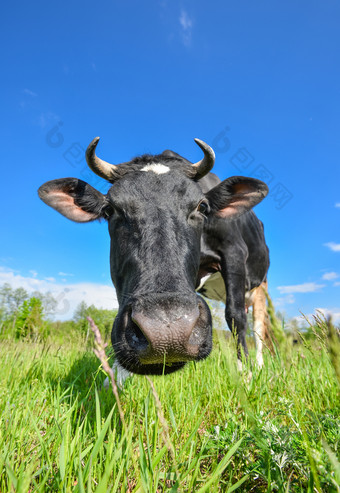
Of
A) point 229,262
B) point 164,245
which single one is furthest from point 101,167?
point 229,262

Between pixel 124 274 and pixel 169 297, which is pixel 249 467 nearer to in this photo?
pixel 169 297

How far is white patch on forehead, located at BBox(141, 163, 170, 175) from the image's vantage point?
3762 mm

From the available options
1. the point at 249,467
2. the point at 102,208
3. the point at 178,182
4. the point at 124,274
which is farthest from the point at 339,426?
the point at 102,208

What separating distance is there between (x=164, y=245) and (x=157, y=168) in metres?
1.41

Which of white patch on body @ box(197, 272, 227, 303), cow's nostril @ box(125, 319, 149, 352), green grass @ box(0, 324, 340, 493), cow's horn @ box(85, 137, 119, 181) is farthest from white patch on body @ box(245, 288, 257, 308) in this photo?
cow's nostril @ box(125, 319, 149, 352)

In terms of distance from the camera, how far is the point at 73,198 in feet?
13.6

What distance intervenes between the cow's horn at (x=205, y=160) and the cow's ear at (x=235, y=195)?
0.42 meters

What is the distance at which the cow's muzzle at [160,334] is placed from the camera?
188cm

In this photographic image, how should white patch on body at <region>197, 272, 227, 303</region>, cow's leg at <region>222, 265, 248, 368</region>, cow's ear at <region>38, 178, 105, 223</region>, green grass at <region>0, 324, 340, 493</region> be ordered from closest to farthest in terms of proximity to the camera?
green grass at <region>0, 324, 340, 493</region>, cow's ear at <region>38, 178, 105, 223</region>, cow's leg at <region>222, 265, 248, 368</region>, white patch on body at <region>197, 272, 227, 303</region>

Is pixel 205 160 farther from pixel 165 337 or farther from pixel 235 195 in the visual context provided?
pixel 165 337

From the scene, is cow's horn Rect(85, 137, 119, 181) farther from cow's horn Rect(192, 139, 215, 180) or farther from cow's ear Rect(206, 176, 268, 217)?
cow's ear Rect(206, 176, 268, 217)

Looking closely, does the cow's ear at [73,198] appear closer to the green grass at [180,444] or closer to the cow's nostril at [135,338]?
the green grass at [180,444]

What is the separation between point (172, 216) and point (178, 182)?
0.58 metres

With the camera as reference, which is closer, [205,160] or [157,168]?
[157,168]
